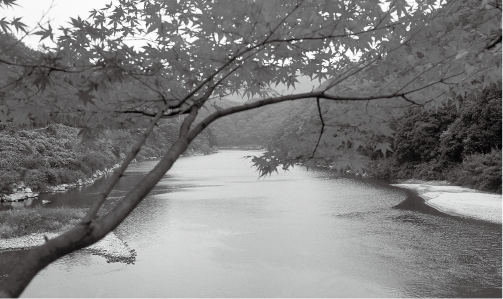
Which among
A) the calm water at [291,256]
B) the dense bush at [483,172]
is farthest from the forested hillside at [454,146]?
the calm water at [291,256]

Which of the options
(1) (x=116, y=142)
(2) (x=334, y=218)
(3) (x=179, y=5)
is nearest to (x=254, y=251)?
(2) (x=334, y=218)

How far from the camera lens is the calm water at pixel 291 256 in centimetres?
1038

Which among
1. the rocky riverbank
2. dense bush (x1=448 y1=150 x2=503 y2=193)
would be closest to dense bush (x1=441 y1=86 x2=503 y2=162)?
dense bush (x1=448 y1=150 x2=503 y2=193)

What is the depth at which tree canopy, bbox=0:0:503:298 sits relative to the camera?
8.25ft

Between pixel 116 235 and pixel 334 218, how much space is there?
382 inches

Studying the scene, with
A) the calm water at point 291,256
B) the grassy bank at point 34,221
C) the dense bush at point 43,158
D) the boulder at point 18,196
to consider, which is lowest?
the calm water at point 291,256

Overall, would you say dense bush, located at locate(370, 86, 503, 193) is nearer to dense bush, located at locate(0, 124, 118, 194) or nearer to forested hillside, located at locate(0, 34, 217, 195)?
forested hillside, located at locate(0, 34, 217, 195)

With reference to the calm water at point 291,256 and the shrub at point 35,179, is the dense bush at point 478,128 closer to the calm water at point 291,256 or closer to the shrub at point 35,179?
the calm water at point 291,256

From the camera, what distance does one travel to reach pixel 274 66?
9.49 ft

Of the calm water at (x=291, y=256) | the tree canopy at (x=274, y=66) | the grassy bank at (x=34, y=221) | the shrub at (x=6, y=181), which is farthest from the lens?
the shrub at (x=6, y=181)

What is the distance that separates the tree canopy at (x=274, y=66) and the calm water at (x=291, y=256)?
324 inches

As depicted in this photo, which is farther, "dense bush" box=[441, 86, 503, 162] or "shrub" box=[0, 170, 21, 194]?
"dense bush" box=[441, 86, 503, 162]

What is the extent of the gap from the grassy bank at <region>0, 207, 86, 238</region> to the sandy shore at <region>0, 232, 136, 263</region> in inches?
20.8

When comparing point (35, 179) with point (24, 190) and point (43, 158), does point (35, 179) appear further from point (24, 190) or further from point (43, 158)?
point (43, 158)
